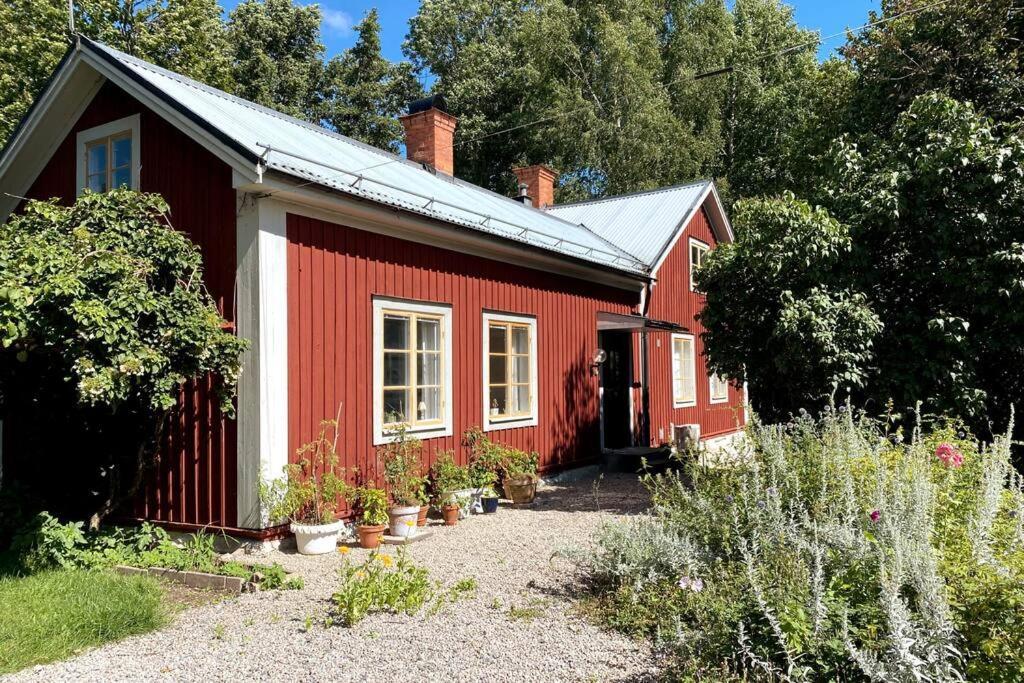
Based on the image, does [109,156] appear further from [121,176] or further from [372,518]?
[372,518]

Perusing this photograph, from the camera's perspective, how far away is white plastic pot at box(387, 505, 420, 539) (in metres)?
7.65

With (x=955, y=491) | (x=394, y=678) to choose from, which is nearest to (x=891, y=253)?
(x=955, y=491)

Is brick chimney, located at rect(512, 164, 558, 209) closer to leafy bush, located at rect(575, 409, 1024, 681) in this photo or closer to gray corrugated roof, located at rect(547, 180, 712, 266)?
gray corrugated roof, located at rect(547, 180, 712, 266)

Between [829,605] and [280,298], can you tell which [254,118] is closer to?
[280,298]

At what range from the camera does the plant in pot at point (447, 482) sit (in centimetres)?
848

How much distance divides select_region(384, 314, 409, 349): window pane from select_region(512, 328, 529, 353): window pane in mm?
2296

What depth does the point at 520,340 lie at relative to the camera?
35.1ft

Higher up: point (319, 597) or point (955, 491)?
point (955, 491)

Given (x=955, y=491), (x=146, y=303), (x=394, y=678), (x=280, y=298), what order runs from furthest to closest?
(x=280, y=298)
(x=146, y=303)
(x=955, y=491)
(x=394, y=678)

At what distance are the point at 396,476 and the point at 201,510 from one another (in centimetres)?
187

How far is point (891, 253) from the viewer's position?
8875mm

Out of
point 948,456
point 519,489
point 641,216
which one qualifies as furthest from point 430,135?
point 948,456

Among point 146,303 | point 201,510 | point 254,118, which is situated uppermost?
point 254,118

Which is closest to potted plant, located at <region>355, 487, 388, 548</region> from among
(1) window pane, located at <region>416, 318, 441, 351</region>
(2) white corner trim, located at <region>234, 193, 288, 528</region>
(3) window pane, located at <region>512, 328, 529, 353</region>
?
(2) white corner trim, located at <region>234, 193, 288, 528</region>
